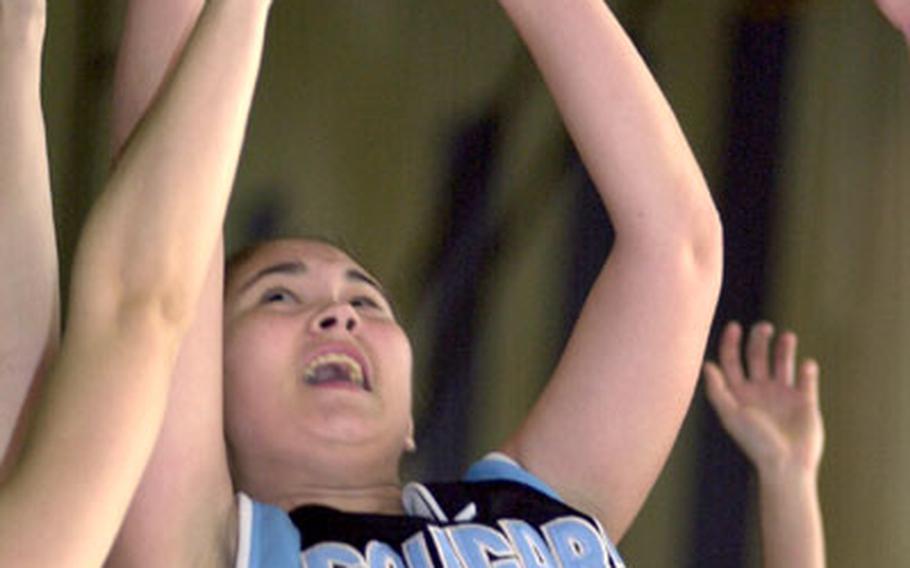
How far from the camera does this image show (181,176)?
→ 702 mm

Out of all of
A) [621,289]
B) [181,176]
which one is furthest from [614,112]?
[181,176]

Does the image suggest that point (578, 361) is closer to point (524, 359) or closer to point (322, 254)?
point (322, 254)

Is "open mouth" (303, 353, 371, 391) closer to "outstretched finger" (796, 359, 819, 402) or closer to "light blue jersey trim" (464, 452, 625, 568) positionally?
"light blue jersey trim" (464, 452, 625, 568)

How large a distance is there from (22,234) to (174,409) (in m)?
0.13

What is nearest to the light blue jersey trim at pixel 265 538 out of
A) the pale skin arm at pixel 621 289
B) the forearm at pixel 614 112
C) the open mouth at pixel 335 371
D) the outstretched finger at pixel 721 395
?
the open mouth at pixel 335 371

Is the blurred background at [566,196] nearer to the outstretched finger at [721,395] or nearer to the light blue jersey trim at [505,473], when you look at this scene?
the outstretched finger at [721,395]

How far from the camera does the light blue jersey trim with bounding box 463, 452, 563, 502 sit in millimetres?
1058

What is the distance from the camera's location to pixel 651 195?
109cm

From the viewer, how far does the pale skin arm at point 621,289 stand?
1.07 m

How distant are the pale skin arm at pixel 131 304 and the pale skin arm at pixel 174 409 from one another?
0.47ft

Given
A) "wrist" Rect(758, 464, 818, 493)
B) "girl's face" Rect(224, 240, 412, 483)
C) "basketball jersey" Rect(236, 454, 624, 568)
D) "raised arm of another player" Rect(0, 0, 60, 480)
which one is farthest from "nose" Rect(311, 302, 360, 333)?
"wrist" Rect(758, 464, 818, 493)

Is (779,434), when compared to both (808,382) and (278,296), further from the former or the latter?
(278,296)

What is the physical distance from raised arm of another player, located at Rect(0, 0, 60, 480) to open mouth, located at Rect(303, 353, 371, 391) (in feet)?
0.75

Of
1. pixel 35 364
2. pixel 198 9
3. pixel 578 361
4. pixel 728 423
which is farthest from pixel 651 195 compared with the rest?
pixel 35 364
